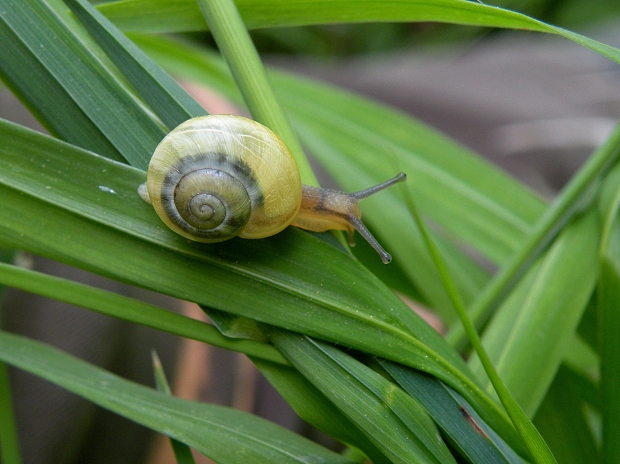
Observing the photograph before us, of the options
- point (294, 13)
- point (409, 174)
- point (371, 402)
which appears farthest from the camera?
point (409, 174)

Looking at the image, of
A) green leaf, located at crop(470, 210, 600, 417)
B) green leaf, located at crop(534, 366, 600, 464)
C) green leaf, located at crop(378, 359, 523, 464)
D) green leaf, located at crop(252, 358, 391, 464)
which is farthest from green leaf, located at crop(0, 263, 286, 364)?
green leaf, located at crop(534, 366, 600, 464)

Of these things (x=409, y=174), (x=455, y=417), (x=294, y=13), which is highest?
(x=409, y=174)

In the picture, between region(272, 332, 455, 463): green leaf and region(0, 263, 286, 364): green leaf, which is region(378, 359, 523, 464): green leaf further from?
region(0, 263, 286, 364): green leaf

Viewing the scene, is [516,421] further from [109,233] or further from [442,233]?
[442,233]

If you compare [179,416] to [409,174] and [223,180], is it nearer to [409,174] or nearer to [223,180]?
[223,180]

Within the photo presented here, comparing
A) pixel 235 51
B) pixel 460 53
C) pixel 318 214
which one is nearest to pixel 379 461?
pixel 318 214

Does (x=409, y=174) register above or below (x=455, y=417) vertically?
above

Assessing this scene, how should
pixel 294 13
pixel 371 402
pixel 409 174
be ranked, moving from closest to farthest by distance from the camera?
pixel 371 402
pixel 294 13
pixel 409 174

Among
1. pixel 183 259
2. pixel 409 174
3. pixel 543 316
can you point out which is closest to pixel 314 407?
pixel 183 259
